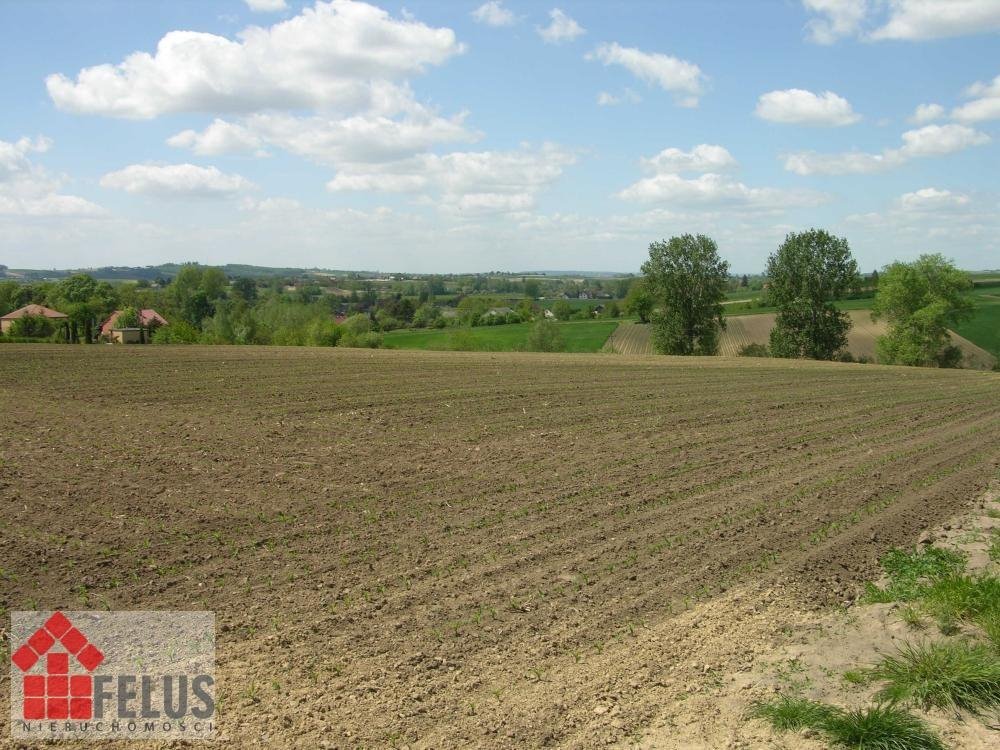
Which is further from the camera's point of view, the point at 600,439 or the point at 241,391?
the point at 241,391

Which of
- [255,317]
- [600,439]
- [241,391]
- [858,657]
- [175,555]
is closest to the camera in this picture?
[858,657]

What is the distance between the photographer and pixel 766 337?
7150cm

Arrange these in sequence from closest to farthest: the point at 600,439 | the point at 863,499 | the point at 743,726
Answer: the point at 743,726 < the point at 863,499 < the point at 600,439

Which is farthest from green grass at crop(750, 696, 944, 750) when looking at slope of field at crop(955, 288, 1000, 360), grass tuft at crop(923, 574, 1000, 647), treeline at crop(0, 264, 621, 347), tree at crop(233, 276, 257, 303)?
tree at crop(233, 276, 257, 303)

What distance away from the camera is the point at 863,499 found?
37.6 feet

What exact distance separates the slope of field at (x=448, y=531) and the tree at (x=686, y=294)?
41146 mm

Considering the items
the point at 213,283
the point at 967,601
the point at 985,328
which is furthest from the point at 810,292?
the point at 213,283

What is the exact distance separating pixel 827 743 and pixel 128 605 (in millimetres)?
6308

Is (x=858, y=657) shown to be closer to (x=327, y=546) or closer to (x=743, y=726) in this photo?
(x=743, y=726)

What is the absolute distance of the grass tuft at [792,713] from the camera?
5.23 m

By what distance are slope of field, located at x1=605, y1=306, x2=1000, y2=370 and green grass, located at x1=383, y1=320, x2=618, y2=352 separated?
8.46ft

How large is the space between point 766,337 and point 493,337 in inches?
1042

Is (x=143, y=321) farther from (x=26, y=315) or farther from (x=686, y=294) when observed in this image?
(x=686, y=294)

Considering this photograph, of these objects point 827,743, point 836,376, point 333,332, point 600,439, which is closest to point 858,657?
point 827,743
